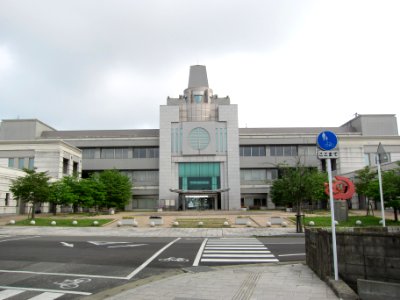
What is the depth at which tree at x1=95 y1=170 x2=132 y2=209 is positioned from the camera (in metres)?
53.4

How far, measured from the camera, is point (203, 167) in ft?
214

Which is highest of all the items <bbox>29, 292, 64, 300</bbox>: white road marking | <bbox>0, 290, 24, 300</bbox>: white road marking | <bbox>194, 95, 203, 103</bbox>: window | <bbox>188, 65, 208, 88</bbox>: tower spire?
<bbox>188, 65, 208, 88</bbox>: tower spire

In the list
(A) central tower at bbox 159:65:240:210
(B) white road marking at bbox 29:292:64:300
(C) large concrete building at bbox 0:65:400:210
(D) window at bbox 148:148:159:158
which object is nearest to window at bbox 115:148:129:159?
(C) large concrete building at bbox 0:65:400:210

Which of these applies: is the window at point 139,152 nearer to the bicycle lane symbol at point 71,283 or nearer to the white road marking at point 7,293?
the bicycle lane symbol at point 71,283

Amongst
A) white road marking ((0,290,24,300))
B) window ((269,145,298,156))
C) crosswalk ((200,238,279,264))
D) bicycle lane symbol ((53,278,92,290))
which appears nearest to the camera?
white road marking ((0,290,24,300))

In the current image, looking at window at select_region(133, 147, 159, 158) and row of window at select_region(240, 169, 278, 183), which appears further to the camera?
window at select_region(133, 147, 159, 158)

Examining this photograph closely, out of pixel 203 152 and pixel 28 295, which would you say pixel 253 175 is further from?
pixel 28 295

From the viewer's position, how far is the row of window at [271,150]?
6819 centimetres

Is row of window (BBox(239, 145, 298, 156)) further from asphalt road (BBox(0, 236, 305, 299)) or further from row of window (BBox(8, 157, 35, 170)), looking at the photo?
asphalt road (BBox(0, 236, 305, 299))

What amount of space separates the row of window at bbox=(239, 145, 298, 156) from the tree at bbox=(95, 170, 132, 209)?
2442cm

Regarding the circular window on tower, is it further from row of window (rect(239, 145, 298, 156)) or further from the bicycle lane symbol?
the bicycle lane symbol

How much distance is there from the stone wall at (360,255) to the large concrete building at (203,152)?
50.9 meters

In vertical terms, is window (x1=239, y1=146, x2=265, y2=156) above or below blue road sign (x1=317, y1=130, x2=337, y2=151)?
above

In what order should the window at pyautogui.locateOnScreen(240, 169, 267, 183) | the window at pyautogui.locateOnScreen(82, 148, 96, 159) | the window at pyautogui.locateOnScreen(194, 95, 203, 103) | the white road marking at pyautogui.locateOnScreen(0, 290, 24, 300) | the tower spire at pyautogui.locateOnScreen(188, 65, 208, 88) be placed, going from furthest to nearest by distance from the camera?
1. the tower spire at pyautogui.locateOnScreen(188, 65, 208, 88)
2. the window at pyautogui.locateOnScreen(194, 95, 203, 103)
3. the window at pyautogui.locateOnScreen(82, 148, 96, 159)
4. the window at pyautogui.locateOnScreen(240, 169, 267, 183)
5. the white road marking at pyautogui.locateOnScreen(0, 290, 24, 300)
